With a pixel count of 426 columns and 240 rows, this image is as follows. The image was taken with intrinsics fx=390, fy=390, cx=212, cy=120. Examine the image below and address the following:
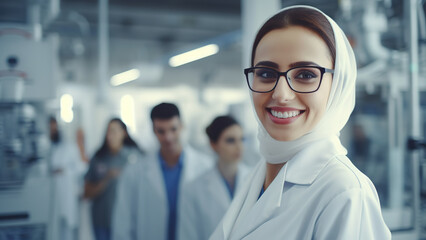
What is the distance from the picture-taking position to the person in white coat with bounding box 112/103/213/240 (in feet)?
7.73

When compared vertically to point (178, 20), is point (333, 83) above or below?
below

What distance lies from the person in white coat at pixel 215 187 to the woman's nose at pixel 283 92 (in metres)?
1.22

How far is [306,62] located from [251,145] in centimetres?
196

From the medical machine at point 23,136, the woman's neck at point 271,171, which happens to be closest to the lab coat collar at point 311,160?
the woman's neck at point 271,171

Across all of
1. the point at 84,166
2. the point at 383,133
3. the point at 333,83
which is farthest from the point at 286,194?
the point at 84,166

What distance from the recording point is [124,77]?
9.89 m

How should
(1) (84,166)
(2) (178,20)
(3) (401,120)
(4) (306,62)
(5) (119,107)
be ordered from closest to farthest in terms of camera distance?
(4) (306,62), (3) (401,120), (1) (84,166), (2) (178,20), (5) (119,107)

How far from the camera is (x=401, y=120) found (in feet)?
11.8

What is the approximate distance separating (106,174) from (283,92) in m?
2.88

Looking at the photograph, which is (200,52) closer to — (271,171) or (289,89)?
(271,171)

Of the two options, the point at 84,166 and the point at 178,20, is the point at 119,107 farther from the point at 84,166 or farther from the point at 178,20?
the point at 84,166

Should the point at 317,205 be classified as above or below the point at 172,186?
above

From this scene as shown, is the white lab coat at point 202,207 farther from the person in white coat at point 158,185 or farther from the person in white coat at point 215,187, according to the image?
the person in white coat at point 158,185

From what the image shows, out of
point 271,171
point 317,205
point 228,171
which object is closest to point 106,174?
point 228,171
